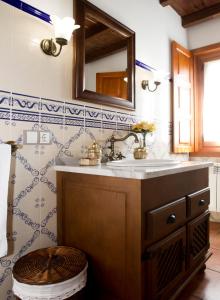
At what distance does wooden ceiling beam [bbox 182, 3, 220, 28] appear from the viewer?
2.69 meters

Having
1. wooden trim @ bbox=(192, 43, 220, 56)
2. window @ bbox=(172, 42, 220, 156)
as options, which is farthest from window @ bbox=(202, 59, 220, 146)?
wooden trim @ bbox=(192, 43, 220, 56)

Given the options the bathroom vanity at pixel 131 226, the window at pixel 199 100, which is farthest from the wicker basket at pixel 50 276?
the window at pixel 199 100

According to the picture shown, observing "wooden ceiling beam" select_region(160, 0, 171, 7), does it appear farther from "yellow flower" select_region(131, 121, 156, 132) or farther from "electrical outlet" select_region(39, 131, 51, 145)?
"electrical outlet" select_region(39, 131, 51, 145)

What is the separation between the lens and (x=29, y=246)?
1.35 meters

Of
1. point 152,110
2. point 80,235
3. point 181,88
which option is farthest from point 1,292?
point 181,88

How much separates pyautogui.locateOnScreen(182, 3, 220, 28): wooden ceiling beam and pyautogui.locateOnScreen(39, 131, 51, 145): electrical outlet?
2.41m

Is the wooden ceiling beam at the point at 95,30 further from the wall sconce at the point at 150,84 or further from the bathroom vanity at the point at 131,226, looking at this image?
the bathroom vanity at the point at 131,226

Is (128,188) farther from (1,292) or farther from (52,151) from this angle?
(1,292)

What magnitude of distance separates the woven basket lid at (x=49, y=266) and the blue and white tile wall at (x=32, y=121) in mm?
158

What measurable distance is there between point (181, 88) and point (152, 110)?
65cm

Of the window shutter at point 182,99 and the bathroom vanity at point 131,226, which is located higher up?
the window shutter at point 182,99

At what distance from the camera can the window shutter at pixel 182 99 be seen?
8.66ft

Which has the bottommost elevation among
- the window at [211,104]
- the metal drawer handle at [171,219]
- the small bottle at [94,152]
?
the metal drawer handle at [171,219]

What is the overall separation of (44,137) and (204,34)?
253 centimetres
